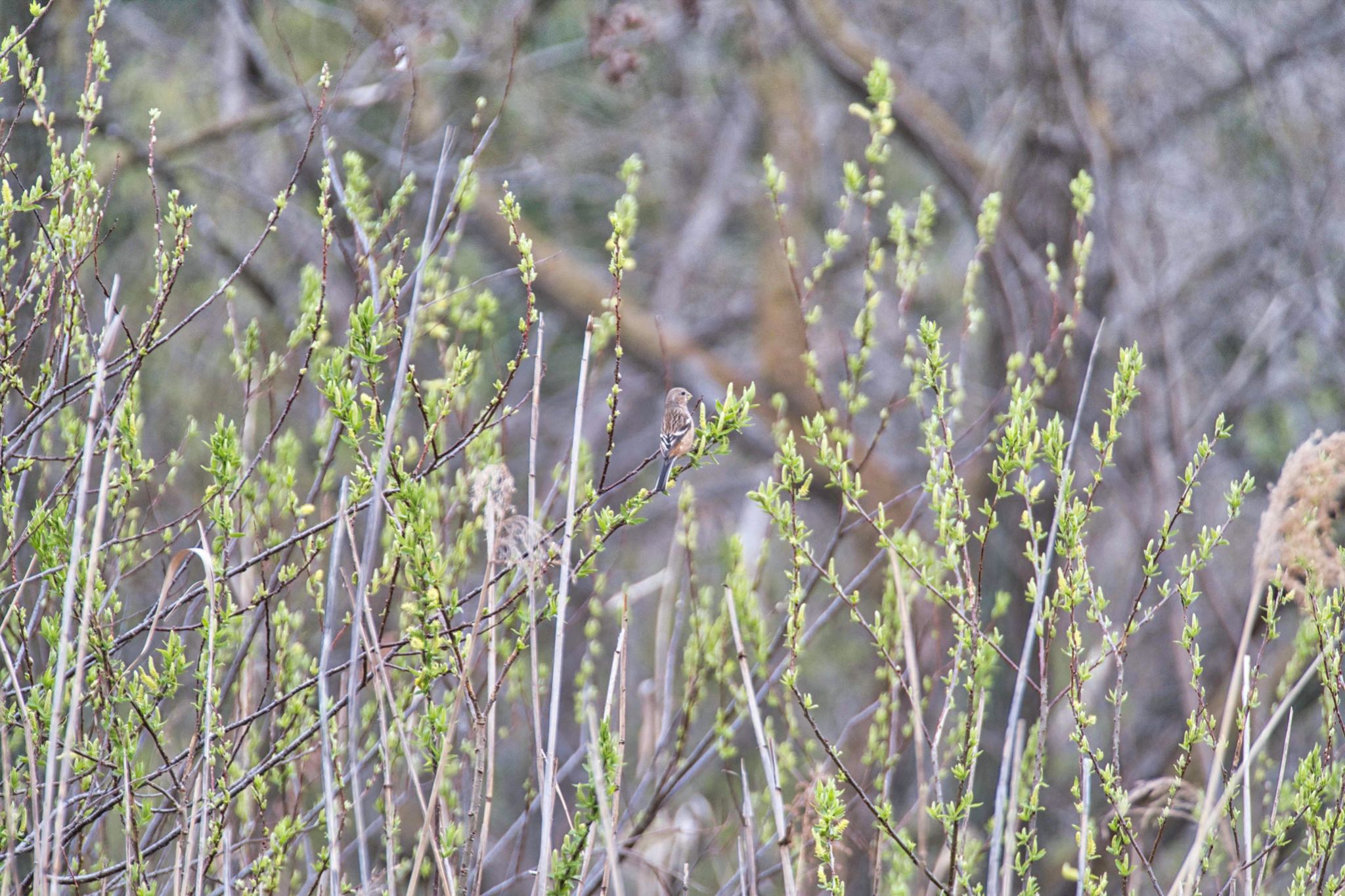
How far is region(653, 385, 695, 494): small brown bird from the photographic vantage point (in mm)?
1515

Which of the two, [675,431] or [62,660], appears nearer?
[62,660]

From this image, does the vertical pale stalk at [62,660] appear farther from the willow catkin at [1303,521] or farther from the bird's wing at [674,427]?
the willow catkin at [1303,521]

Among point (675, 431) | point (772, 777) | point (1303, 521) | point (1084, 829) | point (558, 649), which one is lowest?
point (1084, 829)

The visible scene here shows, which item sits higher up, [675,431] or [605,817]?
[675,431]

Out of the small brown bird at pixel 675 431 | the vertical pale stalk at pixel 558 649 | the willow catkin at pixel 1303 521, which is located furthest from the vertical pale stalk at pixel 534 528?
the willow catkin at pixel 1303 521

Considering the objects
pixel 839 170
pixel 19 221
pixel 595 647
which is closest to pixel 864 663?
pixel 839 170

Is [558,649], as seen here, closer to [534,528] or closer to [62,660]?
[534,528]

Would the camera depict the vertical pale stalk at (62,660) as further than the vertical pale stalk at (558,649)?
No

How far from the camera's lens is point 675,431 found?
1.58 m

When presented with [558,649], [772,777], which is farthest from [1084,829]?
[558,649]

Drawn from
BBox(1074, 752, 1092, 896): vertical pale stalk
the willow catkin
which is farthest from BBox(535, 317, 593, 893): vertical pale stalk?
the willow catkin

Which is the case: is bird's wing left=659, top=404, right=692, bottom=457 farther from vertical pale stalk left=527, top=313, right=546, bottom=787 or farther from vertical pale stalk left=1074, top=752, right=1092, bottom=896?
vertical pale stalk left=1074, top=752, right=1092, bottom=896

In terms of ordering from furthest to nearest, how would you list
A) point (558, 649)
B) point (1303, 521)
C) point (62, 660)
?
point (1303, 521), point (558, 649), point (62, 660)

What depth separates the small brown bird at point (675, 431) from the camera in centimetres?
151
